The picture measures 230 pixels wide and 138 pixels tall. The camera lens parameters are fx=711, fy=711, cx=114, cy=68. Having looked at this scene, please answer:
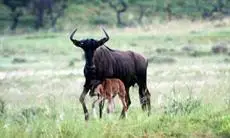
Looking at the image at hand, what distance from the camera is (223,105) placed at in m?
11.7

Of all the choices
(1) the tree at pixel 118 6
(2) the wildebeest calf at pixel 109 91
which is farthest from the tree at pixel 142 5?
(2) the wildebeest calf at pixel 109 91

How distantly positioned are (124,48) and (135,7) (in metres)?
34.9

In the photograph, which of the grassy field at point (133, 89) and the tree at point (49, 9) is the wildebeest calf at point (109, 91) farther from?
the tree at point (49, 9)

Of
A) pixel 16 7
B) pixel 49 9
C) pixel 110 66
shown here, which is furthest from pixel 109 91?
pixel 16 7

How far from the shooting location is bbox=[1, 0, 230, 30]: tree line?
72750 mm

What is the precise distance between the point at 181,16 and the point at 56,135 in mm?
65543

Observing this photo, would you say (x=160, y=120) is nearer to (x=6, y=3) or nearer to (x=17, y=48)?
(x=17, y=48)

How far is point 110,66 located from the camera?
14.2 metres

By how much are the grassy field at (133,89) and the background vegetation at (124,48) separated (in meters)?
0.02

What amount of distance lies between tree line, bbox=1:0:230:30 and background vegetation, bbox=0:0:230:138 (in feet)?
0.35

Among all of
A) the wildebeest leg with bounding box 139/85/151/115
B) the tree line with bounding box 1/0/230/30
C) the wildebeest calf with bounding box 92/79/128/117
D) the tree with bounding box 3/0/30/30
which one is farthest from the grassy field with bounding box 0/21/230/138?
the tree with bounding box 3/0/30/30

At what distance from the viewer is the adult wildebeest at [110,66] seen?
13.3 m

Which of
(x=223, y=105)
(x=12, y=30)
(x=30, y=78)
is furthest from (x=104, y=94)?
(x=12, y=30)

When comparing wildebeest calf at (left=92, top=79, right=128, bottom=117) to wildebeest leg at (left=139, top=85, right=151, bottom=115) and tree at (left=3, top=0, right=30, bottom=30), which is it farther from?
tree at (left=3, top=0, right=30, bottom=30)
